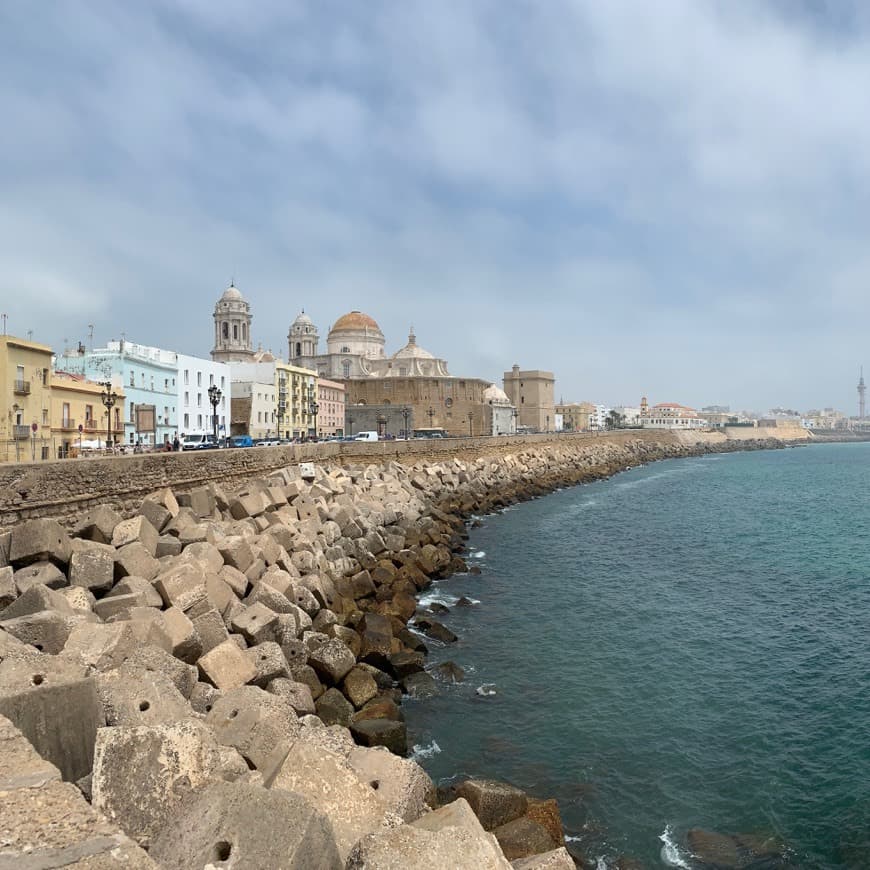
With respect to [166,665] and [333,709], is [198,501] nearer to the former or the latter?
[333,709]

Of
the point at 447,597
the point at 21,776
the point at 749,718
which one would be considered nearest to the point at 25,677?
the point at 21,776

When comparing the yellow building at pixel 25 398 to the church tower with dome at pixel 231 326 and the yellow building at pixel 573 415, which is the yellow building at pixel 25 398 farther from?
the yellow building at pixel 573 415

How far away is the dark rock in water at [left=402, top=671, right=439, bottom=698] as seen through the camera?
36.4ft

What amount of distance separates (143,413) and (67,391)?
15.9ft

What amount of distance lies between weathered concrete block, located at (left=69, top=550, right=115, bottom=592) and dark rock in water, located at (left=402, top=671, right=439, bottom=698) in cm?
499

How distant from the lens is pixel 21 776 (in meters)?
3.51

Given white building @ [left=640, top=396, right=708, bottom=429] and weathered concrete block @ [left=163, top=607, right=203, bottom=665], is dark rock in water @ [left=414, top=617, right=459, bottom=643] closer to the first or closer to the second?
weathered concrete block @ [left=163, top=607, right=203, bottom=665]

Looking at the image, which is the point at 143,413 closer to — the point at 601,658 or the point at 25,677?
the point at 601,658

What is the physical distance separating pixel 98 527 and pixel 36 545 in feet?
5.64

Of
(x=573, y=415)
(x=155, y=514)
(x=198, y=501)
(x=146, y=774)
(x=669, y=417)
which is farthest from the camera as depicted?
(x=669, y=417)

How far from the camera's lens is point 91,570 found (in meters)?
9.93

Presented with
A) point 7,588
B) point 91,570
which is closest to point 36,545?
point 91,570

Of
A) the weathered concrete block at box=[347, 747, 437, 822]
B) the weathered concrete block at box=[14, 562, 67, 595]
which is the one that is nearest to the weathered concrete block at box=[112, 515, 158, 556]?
the weathered concrete block at box=[14, 562, 67, 595]

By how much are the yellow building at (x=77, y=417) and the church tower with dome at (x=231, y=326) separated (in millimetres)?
40131
